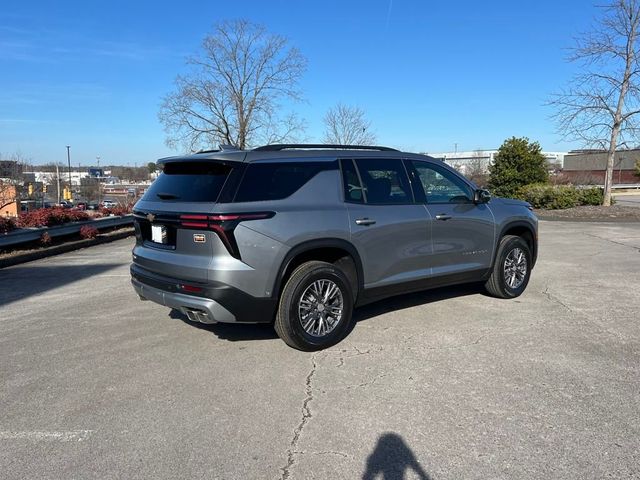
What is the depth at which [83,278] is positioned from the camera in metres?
8.39

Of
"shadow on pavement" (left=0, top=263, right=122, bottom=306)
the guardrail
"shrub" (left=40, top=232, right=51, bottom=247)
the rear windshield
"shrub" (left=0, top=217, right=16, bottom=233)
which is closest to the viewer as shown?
the rear windshield

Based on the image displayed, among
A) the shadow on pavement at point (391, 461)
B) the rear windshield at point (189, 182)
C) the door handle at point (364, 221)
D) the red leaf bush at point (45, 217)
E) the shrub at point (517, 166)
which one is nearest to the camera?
the shadow on pavement at point (391, 461)

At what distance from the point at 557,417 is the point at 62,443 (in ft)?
→ 10.7

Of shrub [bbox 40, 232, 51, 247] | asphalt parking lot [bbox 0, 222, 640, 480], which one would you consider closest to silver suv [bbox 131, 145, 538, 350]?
asphalt parking lot [bbox 0, 222, 640, 480]

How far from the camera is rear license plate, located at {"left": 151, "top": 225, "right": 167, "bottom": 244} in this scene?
14.6 feet

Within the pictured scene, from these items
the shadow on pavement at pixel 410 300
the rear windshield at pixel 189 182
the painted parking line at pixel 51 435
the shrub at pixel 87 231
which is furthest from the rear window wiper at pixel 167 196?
the shrub at pixel 87 231

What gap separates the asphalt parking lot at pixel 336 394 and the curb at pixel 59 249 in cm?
400

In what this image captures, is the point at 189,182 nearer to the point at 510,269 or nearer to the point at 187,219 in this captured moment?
the point at 187,219

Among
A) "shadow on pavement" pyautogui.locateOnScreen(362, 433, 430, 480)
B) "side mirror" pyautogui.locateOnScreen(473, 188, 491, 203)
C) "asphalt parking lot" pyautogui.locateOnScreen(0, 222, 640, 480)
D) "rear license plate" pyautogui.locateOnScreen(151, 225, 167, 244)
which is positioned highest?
"side mirror" pyautogui.locateOnScreen(473, 188, 491, 203)

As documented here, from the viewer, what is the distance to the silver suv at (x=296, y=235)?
4.12 metres

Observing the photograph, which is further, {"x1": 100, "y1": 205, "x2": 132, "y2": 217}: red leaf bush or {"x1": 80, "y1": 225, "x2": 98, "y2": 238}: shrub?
{"x1": 100, "y1": 205, "x2": 132, "y2": 217}: red leaf bush

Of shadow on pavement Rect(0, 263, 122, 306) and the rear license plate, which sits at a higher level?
the rear license plate

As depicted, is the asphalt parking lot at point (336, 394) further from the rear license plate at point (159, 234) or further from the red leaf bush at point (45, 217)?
the red leaf bush at point (45, 217)

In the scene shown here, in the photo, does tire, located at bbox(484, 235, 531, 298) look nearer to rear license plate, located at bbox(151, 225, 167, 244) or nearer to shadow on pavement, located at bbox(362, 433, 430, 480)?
shadow on pavement, located at bbox(362, 433, 430, 480)
